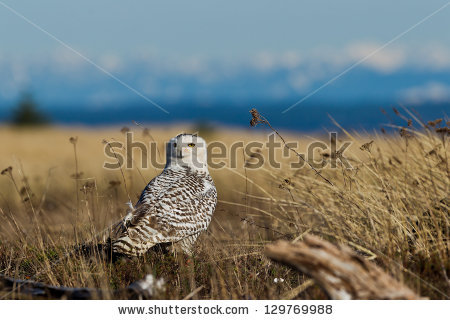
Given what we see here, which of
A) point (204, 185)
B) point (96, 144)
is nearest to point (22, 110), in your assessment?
point (96, 144)

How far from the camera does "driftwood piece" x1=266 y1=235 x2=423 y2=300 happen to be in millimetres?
3375

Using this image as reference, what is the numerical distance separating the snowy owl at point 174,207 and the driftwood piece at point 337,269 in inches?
98.4

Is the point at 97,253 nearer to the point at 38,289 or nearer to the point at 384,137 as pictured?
the point at 38,289

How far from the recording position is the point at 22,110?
193ft

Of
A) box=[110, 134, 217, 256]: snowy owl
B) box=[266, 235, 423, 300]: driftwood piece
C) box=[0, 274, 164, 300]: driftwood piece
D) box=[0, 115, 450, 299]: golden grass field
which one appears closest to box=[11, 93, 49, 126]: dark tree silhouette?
box=[110, 134, 217, 256]: snowy owl

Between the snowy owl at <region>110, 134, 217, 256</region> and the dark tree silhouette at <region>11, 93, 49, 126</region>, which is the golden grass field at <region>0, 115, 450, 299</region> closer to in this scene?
the snowy owl at <region>110, 134, 217, 256</region>

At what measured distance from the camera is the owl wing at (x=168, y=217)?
5.56m

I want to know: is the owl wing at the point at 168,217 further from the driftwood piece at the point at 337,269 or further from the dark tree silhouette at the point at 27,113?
the dark tree silhouette at the point at 27,113

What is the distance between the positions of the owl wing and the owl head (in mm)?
345

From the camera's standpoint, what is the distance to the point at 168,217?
583 centimetres

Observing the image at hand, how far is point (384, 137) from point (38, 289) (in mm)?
4593

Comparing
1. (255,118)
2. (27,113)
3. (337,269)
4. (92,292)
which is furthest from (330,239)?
(27,113)

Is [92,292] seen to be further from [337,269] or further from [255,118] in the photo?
[255,118]

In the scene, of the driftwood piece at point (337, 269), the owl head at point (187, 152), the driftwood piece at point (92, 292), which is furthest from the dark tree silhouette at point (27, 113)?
the driftwood piece at point (337, 269)
